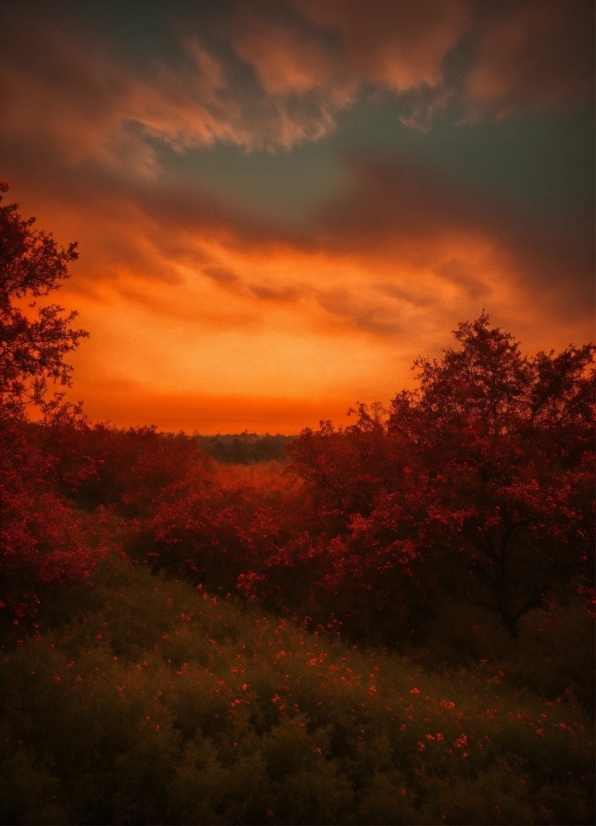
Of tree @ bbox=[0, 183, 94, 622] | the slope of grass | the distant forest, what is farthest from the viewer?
the distant forest

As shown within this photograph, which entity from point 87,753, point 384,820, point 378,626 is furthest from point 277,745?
point 378,626

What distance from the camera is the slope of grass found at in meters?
7.53

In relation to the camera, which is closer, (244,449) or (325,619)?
(325,619)

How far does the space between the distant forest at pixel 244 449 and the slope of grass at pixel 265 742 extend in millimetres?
36325

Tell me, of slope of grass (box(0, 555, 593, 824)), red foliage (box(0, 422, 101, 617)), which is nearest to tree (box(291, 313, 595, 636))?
slope of grass (box(0, 555, 593, 824))

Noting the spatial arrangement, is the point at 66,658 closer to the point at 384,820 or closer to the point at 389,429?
the point at 384,820

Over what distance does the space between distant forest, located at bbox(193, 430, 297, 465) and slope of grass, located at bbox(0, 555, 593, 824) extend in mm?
36325

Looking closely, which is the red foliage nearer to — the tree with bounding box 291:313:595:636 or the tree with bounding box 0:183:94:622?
the tree with bounding box 0:183:94:622

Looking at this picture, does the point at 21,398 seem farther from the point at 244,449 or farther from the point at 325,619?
the point at 244,449

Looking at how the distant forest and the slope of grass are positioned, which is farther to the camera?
the distant forest

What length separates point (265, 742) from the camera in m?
8.33

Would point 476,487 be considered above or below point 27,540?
above

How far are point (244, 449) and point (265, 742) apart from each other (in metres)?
43.2

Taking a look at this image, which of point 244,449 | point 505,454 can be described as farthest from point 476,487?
point 244,449
